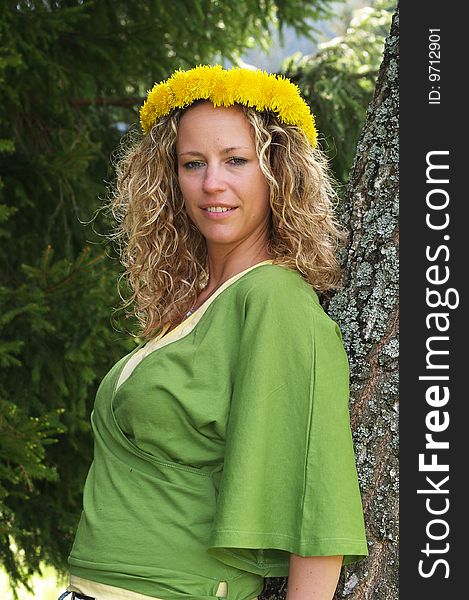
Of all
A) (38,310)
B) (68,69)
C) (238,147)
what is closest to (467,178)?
(238,147)

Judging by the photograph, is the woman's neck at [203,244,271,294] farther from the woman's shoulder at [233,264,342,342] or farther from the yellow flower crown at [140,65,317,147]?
the yellow flower crown at [140,65,317,147]

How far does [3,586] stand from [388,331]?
181 inches

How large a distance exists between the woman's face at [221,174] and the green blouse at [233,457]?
0.15 metres

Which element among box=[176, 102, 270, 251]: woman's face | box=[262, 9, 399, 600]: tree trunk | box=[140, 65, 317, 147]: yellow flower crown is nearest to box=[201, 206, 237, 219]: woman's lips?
box=[176, 102, 270, 251]: woman's face

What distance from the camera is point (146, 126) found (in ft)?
7.27

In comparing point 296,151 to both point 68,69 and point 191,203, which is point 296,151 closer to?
point 191,203

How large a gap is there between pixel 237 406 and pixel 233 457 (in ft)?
0.33

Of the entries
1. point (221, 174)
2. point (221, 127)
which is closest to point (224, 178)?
point (221, 174)

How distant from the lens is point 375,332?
2.06 meters

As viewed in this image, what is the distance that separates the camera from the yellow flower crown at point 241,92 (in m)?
1.91

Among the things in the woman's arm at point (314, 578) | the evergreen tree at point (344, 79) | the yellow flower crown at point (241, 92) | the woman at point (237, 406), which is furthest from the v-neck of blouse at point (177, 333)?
the evergreen tree at point (344, 79)

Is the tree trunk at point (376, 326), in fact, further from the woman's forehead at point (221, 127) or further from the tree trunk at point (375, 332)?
the woman's forehead at point (221, 127)

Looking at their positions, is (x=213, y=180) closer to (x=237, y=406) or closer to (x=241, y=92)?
(x=241, y=92)

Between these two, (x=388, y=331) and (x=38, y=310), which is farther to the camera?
(x=38, y=310)
